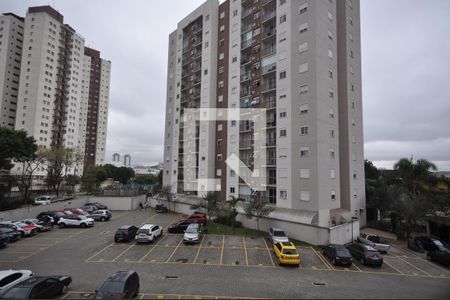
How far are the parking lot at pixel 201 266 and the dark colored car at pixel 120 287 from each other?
5.47ft

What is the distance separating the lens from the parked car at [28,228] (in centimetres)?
2869

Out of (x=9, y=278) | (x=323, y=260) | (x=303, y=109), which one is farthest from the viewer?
(x=303, y=109)

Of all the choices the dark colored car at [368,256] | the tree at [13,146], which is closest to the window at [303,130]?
the dark colored car at [368,256]

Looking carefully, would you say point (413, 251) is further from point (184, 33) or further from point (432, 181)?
point (184, 33)

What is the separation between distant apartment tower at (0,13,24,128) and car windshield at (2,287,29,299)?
296 ft

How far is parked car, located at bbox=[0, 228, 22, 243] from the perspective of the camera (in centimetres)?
2582

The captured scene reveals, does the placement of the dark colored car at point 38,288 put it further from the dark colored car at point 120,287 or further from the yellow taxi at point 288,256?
the yellow taxi at point 288,256

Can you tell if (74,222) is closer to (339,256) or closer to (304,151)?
(304,151)

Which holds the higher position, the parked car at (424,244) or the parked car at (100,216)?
the parked car at (100,216)

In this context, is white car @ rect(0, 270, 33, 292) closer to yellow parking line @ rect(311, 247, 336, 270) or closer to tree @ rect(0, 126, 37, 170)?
yellow parking line @ rect(311, 247, 336, 270)

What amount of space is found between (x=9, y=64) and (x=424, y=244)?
114445 mm

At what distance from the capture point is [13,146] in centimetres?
3969

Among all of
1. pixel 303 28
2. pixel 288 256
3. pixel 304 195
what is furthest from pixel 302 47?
pixel 288 256

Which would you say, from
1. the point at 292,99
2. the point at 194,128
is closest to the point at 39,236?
the point at 194,128
